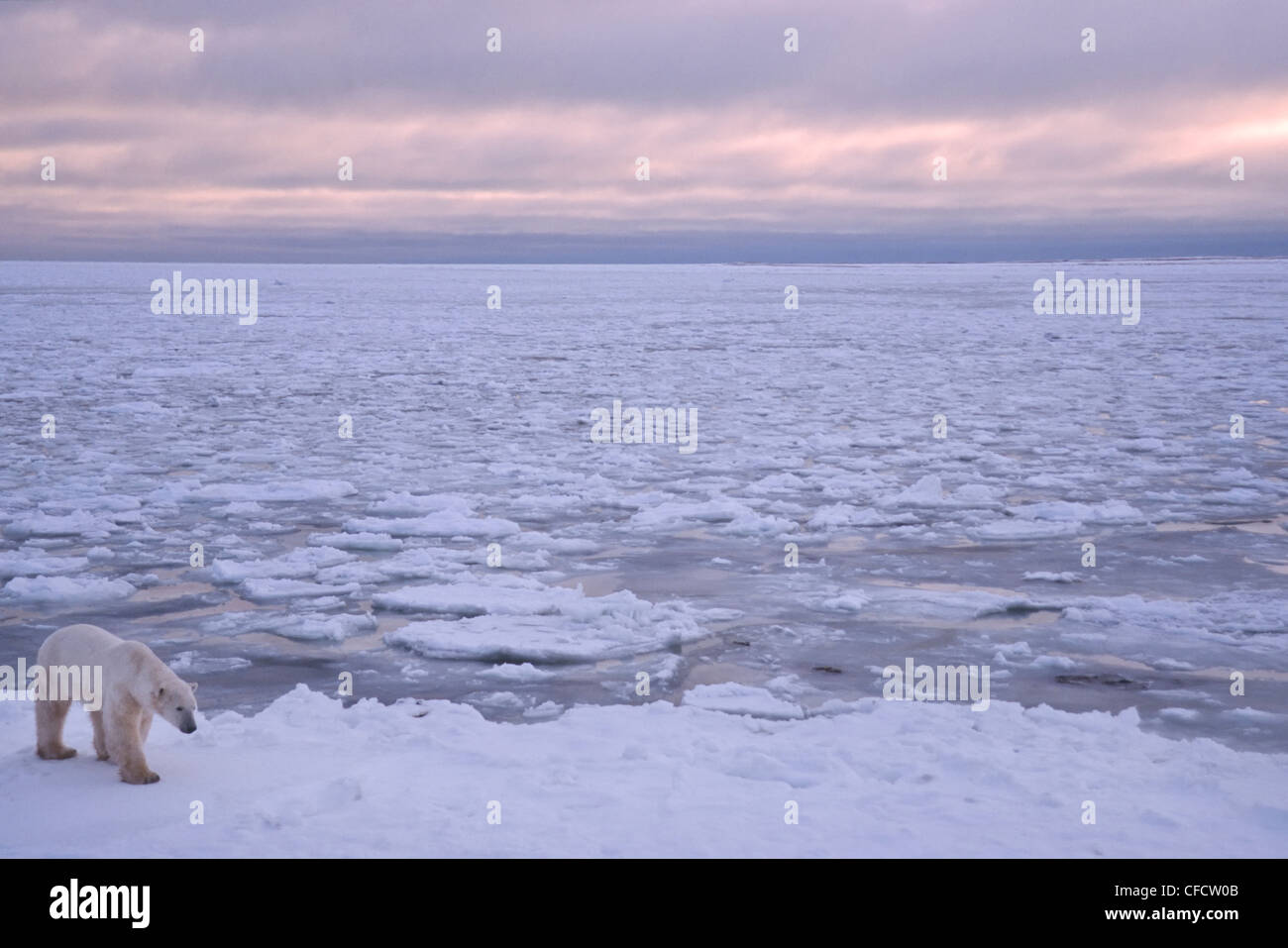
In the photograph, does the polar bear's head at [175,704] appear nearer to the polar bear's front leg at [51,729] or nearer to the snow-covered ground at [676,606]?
the snow-covered ground at [676,606]

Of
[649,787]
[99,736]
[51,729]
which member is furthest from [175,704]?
[649,787]

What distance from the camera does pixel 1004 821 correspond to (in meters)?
3.41

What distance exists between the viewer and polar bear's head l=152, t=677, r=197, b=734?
341 centimetres

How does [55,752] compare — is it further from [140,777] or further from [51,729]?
[140,777]

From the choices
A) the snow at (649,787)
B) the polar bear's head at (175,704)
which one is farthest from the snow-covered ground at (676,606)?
the polar bear's head at (175,704)

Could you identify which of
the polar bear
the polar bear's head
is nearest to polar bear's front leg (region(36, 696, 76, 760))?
the polar bear

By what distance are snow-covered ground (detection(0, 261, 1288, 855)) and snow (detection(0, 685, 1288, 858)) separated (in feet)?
0.06

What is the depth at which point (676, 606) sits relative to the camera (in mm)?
6004

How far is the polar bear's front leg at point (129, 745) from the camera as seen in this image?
138 inches

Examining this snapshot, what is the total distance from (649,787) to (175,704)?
154 centimetres

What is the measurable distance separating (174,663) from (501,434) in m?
7.27

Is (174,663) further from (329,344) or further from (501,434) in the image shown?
(329,344)

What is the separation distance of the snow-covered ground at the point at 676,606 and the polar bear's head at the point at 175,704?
238 millimetres

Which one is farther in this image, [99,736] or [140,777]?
[99,736]
